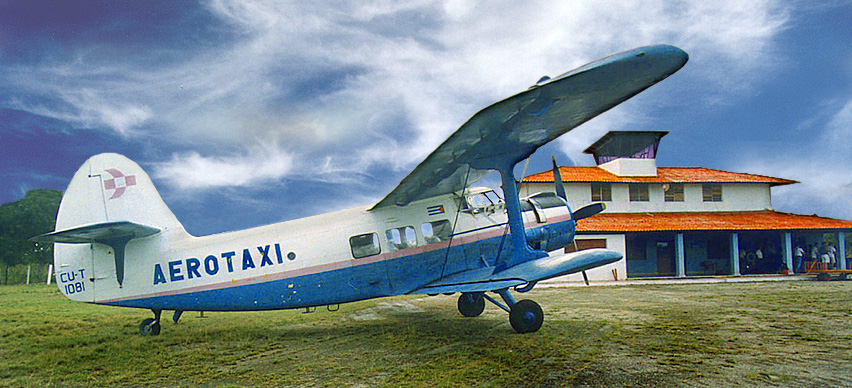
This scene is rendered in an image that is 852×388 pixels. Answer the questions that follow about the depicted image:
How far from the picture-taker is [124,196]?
27.1ft

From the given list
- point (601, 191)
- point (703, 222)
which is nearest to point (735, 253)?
point (703, 222)

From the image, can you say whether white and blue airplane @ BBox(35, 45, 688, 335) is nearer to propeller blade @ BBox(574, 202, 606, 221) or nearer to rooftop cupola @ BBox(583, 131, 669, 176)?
propeller blade @ BBox(574, 202, 606, 221)

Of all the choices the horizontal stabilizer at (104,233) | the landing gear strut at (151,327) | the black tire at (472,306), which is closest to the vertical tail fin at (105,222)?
the horizontal stabilizer at (104,233)

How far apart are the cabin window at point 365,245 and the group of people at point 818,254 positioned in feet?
90.8

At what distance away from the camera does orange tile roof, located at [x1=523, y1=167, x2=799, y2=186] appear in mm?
25625

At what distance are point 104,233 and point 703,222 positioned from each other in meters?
27.6

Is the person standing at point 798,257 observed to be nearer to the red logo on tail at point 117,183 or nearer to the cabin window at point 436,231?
the cabin window at point 436,231

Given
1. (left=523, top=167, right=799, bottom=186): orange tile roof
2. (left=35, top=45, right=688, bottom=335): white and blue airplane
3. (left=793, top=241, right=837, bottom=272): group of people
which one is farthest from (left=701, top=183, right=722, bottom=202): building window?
(left=35, top=45, right=688, bottom=335): white and blue airplane

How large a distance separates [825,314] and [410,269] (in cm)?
954

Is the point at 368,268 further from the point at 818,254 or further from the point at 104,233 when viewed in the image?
the point at 818,254

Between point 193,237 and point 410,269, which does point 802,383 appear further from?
point 193,237

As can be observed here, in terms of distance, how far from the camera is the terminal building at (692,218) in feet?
80.1

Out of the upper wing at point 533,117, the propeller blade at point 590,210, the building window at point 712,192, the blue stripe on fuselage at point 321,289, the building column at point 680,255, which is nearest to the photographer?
the upper wing at point 533,117

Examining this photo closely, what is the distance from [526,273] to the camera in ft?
23.6
